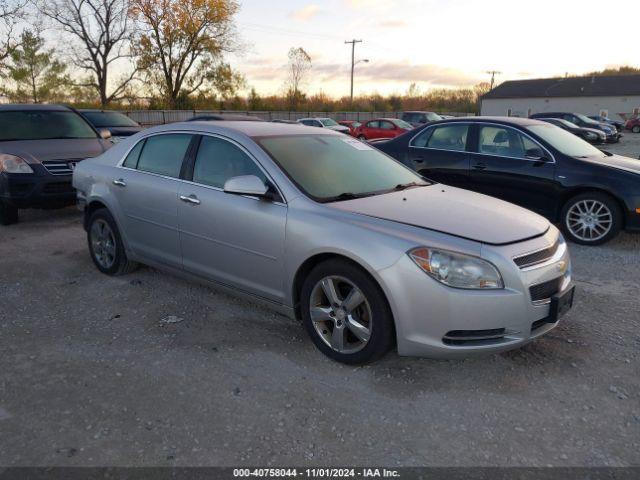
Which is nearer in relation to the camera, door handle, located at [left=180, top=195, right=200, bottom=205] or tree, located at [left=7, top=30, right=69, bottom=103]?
door handle, located at [left=180, top=195, right=200, bottom=205]

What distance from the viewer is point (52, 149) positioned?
724 cm

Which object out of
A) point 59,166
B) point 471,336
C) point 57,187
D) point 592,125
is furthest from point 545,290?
point 592,125

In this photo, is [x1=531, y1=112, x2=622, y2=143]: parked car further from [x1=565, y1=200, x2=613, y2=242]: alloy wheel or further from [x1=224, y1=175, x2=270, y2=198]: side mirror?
[x1=224, y1=175, x2=270, y2=198]: side mirror

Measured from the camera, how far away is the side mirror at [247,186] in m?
3.49

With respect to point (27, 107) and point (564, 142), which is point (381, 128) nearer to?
point (564, 142)

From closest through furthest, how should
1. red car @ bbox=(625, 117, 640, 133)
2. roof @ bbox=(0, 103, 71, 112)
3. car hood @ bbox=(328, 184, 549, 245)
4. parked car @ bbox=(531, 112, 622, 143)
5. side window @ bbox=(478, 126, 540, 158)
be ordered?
car hood @ bbox=(328, 184, 549, 245), side window @ bbox=(478, 126, 540, 158), roof @ bbox=(0, 103, 71, 112), parked car @ bbox=(531, 112, 622, 143), red car @ bbox=(625, 117, 640, 133)

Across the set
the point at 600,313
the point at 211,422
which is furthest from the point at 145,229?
the point at 600,313

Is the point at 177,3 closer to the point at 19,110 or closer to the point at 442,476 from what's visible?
the point at 19,110

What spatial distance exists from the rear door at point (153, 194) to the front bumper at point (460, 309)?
2.07 metres

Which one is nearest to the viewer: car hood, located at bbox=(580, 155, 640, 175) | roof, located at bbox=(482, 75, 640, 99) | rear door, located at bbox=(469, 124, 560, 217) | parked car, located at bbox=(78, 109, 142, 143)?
car hood, located at bbox=(580, 155, 640, 175)

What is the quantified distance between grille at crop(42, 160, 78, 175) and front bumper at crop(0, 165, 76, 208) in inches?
2.5

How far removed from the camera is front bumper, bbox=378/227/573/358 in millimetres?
2881

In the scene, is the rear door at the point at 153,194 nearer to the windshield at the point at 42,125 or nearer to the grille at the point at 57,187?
the grille at the point at 57,187

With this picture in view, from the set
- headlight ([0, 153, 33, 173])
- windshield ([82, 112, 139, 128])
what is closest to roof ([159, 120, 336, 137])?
headlight ([0, 153, 33, 173])
